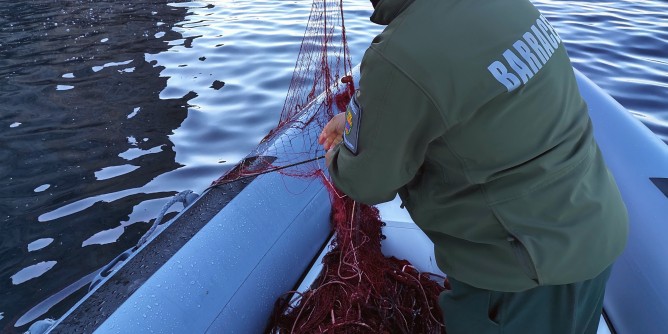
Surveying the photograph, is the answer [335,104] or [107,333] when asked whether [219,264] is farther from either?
[335,104]

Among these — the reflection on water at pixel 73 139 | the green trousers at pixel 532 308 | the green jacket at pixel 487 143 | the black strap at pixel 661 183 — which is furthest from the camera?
the reflection on water at pixel 73 139

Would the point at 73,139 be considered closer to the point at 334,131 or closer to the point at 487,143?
the point at 334,131

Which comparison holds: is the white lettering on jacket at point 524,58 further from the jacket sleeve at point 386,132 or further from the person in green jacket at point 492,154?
the jacket sleeve at point 386,132

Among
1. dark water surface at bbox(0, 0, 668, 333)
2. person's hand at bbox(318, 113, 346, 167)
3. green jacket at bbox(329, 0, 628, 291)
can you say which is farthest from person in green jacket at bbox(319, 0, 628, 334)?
dark water surface at bbox(0, 0, 668, 333)

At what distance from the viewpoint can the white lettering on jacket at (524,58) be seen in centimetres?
119

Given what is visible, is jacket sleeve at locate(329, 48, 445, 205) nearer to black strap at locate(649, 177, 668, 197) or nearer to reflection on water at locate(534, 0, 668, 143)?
black strap at locate(649, 177, 668, 197)

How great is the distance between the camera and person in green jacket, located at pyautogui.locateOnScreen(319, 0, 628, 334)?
117 cm

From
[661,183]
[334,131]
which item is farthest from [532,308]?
[661,183]

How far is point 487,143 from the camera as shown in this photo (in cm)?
123

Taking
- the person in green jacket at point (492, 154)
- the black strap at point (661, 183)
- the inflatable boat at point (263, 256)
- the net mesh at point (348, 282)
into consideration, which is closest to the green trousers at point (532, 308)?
the person in green jacket at point (492, 154)

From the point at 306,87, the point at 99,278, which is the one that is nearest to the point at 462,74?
the point at 99,278

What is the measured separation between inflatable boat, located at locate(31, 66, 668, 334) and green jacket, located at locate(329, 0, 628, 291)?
81 centimetres

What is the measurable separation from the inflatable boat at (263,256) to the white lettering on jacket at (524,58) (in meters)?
1.27

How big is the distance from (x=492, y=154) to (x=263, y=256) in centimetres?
122
